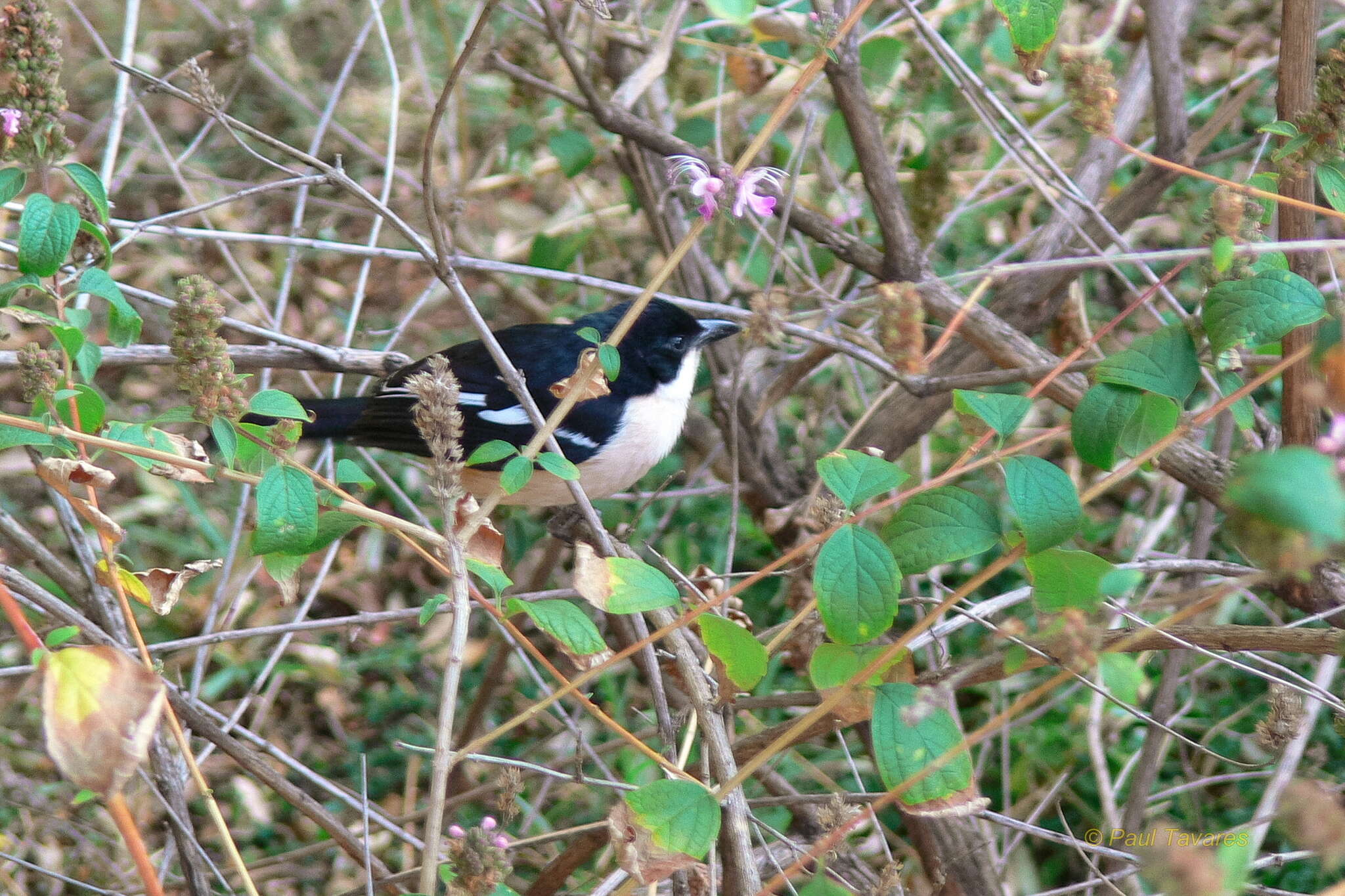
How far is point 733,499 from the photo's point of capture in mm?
2697

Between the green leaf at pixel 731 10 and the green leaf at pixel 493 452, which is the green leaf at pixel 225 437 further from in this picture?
the green leaf at pixel 731 10

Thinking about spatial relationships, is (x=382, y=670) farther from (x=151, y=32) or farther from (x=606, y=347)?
(x=151, y=32)

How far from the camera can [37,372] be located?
1645 mm

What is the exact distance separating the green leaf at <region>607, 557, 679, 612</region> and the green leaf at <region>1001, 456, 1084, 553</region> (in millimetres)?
498

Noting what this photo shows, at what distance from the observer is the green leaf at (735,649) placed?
5.65ft

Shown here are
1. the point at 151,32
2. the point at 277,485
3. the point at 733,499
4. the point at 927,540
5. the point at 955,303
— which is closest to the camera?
the point at 277,485

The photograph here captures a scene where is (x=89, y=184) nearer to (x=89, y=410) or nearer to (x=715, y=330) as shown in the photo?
(x=89, y=410)

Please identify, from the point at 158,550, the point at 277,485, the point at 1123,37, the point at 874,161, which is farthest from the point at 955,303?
the point at 158,550

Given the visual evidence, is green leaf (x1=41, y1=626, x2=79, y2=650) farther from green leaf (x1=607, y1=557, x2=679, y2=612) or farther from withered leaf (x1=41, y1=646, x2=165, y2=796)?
green leaf (x1=607, y1=557, x2=679, y2=612)

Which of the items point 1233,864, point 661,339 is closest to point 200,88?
point 1233,864

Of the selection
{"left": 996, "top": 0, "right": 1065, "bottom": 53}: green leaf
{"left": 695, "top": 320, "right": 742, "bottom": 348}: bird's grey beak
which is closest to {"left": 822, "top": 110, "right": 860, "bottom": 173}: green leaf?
{"left": 695, "top": 320, "right": 742, "bottom": 348}: bird's grey beak

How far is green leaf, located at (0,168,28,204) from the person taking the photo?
1.83m

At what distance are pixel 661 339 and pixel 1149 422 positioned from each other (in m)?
2.26

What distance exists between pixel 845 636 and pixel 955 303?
1.50m
